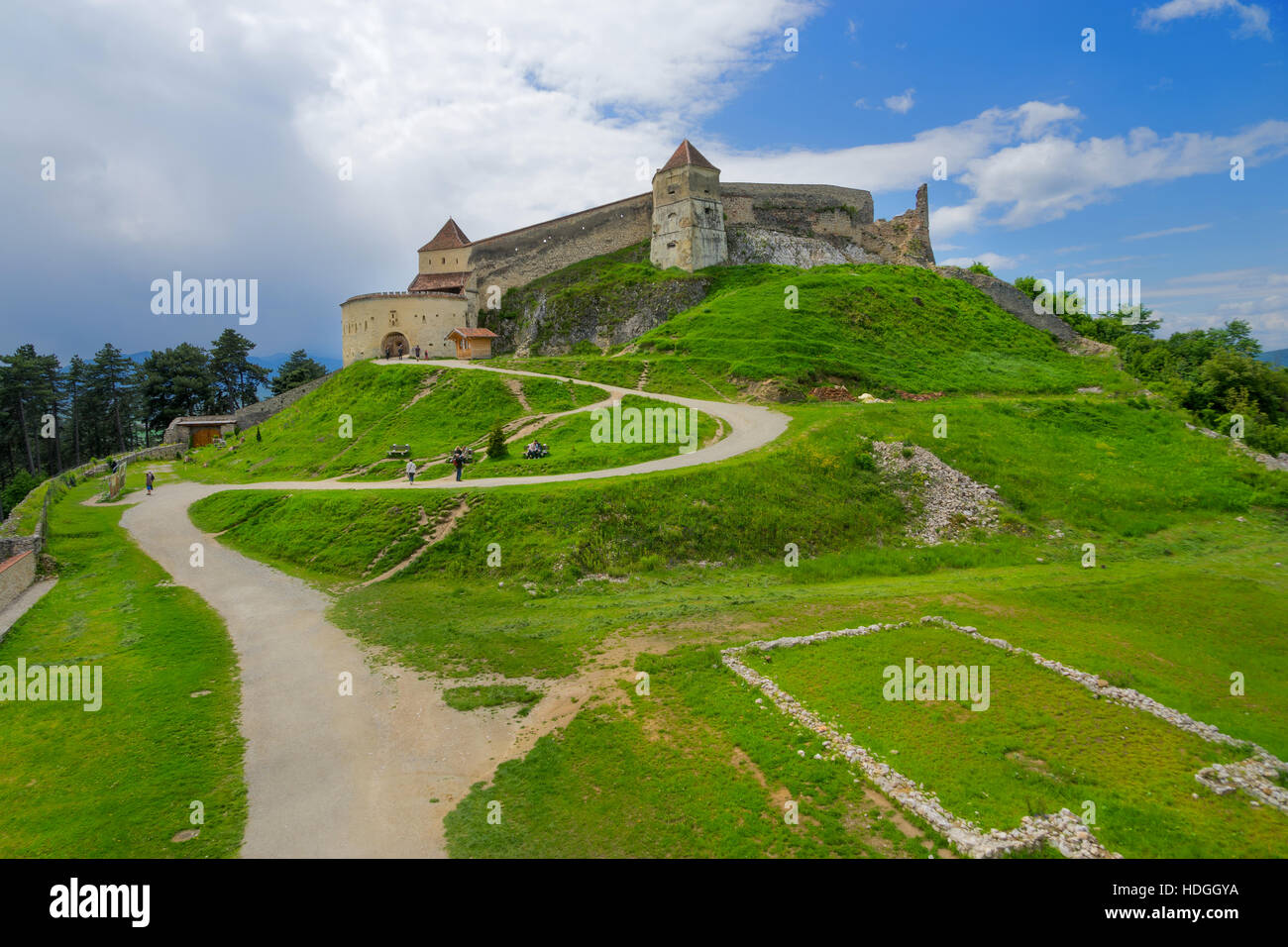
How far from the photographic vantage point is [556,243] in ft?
222

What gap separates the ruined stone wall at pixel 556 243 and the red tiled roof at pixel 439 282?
170cm

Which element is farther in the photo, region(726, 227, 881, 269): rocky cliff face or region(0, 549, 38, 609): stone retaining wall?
region(726, 227, 881, 269): rocky cliff face

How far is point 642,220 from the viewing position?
219 ft

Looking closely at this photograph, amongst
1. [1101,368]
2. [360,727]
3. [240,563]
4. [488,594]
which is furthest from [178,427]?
[1101,368]

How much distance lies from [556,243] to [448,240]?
12763mm

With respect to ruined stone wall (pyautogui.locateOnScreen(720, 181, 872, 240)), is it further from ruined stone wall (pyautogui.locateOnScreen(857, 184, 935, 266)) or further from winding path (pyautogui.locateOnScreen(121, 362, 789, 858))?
winding path (pyautogui.locateOnScreen(121, 362, 789, 858))

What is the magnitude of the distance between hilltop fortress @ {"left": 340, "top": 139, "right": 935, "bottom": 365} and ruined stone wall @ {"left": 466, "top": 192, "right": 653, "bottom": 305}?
0.11 metres

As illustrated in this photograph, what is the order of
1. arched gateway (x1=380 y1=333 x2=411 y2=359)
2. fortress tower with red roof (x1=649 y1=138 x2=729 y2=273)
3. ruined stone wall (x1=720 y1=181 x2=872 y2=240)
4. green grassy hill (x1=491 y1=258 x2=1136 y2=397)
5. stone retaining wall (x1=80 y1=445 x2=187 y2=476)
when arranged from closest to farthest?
green grassy hill (x1=491 y1=258 x2=1136 y2=397), stone retaining wall (x1=80 y1=445 x2=187 y2=476), arched gateway (x1=380 y1=333 x2=411 y2=359), fortress tower with red roof (x1=649 y1=138 x2=729 y2=273), ruined stone wall (x1=720 y1=181 x2=872 y2=240)

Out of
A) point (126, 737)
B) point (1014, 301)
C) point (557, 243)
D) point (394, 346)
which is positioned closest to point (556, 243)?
point (557, 243)

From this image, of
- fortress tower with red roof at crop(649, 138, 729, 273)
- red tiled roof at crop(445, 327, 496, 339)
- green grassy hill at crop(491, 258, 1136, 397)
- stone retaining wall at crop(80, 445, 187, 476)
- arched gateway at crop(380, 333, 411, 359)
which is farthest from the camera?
fortress tower with red roof at crop(649, 138, 729, 273)

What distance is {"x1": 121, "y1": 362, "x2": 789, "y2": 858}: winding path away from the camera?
30.3 ft

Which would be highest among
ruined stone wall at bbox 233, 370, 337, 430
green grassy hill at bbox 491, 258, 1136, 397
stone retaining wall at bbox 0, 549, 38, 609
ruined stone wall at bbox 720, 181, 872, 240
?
ruined stone wall at bbox 720, 181, 872, 240

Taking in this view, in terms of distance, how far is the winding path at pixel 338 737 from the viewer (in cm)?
925

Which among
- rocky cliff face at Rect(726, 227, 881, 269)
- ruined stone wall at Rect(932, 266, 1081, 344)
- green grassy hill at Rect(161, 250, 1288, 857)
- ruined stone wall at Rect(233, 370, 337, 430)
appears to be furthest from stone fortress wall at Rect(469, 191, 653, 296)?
ruined stone wall at Rect(932, 266, 1081, 344)
